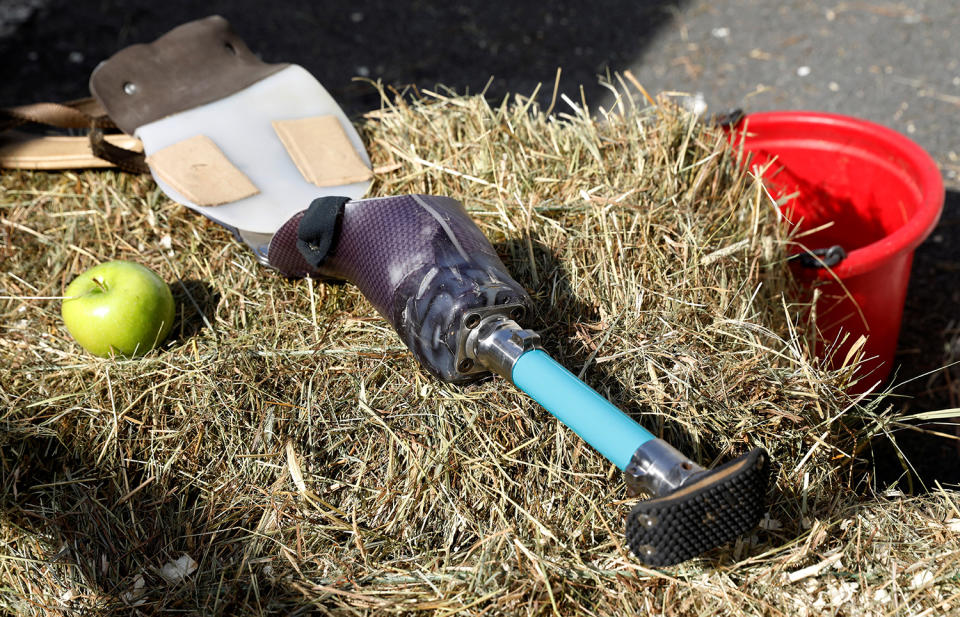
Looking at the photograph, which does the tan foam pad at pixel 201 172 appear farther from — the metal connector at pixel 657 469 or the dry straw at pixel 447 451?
the metal connector at pixel 657 469

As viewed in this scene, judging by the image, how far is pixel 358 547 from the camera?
149cm


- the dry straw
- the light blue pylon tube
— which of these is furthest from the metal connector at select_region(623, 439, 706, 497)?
the dry straw

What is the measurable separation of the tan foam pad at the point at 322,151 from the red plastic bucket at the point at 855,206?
1.07 metres

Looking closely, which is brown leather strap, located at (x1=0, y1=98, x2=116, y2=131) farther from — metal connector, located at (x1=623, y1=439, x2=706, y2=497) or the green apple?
metal connector, located at (x1=623, y1=439, x2=706, y2=497)

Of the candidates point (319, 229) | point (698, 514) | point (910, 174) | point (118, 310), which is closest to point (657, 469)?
point (698, 514)

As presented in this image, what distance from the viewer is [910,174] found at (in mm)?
2336

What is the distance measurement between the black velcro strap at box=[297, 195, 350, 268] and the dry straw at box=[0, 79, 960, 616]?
0.18 meters

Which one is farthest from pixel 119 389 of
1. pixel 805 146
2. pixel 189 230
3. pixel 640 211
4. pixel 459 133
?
pixel 805 146

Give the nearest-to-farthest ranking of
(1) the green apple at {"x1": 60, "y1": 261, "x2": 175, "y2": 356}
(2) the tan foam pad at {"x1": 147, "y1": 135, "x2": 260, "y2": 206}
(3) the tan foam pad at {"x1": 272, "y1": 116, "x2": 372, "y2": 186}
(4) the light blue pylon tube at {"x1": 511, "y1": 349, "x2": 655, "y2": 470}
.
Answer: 1. (4) the light blue pylon tube at {"x1": 511, "y1": 349, "x2": 655, "y2": 470}
2. (1) the green apple at {"x1": 60, "y1": 261, "x2": 175, "y2": 356}
3. (2) the tan foam pad at {"x1": 147, "y1": 135, "x2": 260, "y2": 206}
4. (3) the tan foam pad at {"x1": 272, "y1": 116, "x2": 372, "y2": 186}

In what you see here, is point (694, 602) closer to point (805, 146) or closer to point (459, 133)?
point (459, 133)

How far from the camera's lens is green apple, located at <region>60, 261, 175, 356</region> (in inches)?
67.3

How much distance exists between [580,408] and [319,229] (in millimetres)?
712

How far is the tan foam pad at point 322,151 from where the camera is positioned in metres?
2.14

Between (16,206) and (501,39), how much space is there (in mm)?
2465
